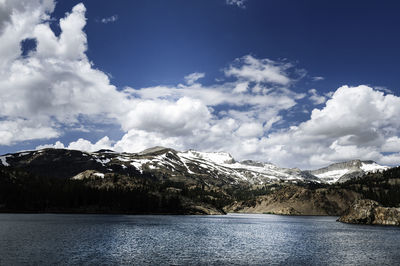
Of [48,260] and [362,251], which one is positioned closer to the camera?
[48,260]

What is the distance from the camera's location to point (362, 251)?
81.2 meters

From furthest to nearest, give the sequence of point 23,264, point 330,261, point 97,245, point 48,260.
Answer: point 97,245
point 330,261
point 48,260
point 23,264

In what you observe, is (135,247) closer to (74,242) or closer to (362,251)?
(74,242)

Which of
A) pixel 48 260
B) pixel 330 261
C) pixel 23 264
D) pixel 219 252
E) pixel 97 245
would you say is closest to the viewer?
pixel 23 264

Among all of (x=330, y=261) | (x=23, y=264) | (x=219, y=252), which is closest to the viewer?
(x=23, y=264)

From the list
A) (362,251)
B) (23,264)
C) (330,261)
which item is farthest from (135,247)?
(362,251)

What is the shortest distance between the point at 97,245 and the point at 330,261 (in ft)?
179

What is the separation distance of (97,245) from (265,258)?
41610 mm

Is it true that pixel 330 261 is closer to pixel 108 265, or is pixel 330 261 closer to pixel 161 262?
pixel 161 262

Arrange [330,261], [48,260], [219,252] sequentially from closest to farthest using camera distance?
[48,260]
[330,261]
[219,252]

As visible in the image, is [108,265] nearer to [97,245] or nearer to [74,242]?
[97,245]

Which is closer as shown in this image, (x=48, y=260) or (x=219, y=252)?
(x=48, y=260)

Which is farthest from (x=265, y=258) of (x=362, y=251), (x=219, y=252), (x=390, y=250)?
(x=390, y=250)

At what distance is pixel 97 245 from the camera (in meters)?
80.3
